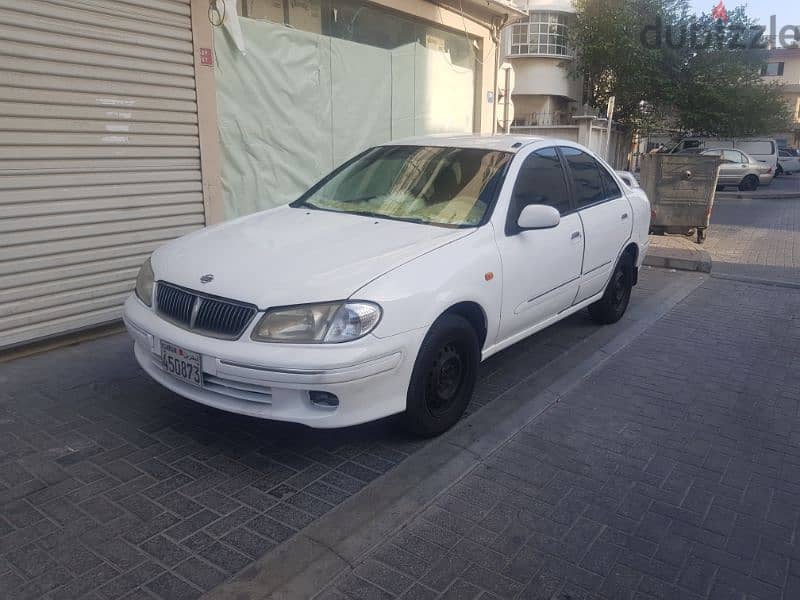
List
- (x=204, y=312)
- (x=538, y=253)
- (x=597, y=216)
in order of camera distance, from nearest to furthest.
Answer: (x=204, y=312)
(x=538, y=253)
(x=597, y=216)

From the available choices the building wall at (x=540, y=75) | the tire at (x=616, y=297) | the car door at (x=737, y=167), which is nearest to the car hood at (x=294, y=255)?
the tire at (x=616, y=297)

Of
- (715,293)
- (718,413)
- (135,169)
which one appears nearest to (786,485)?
(718,413)

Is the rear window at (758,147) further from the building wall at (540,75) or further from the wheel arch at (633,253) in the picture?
the wheel arch at (633,253)

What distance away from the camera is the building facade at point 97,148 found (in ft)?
16.4

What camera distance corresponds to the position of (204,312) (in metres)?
3.43

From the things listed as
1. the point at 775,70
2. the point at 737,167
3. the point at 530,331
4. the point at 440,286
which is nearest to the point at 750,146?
the point at 737,167

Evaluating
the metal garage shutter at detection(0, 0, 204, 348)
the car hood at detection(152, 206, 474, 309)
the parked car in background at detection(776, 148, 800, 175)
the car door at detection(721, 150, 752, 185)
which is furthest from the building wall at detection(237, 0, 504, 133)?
the parked car in background at detection(776, 148, 800, 175)

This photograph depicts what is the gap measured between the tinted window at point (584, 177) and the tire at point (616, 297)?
0.78 metres

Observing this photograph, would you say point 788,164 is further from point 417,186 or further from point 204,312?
point 204,312

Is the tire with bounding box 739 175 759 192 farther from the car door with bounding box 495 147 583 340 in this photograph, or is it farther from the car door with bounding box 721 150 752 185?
the car door with bounding box 495 147 583 340

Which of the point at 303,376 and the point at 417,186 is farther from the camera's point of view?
the point at 417,186

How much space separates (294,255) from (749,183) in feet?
79.8

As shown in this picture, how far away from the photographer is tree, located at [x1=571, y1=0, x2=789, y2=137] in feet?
83.0

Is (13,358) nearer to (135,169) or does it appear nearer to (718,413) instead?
(135,169)
